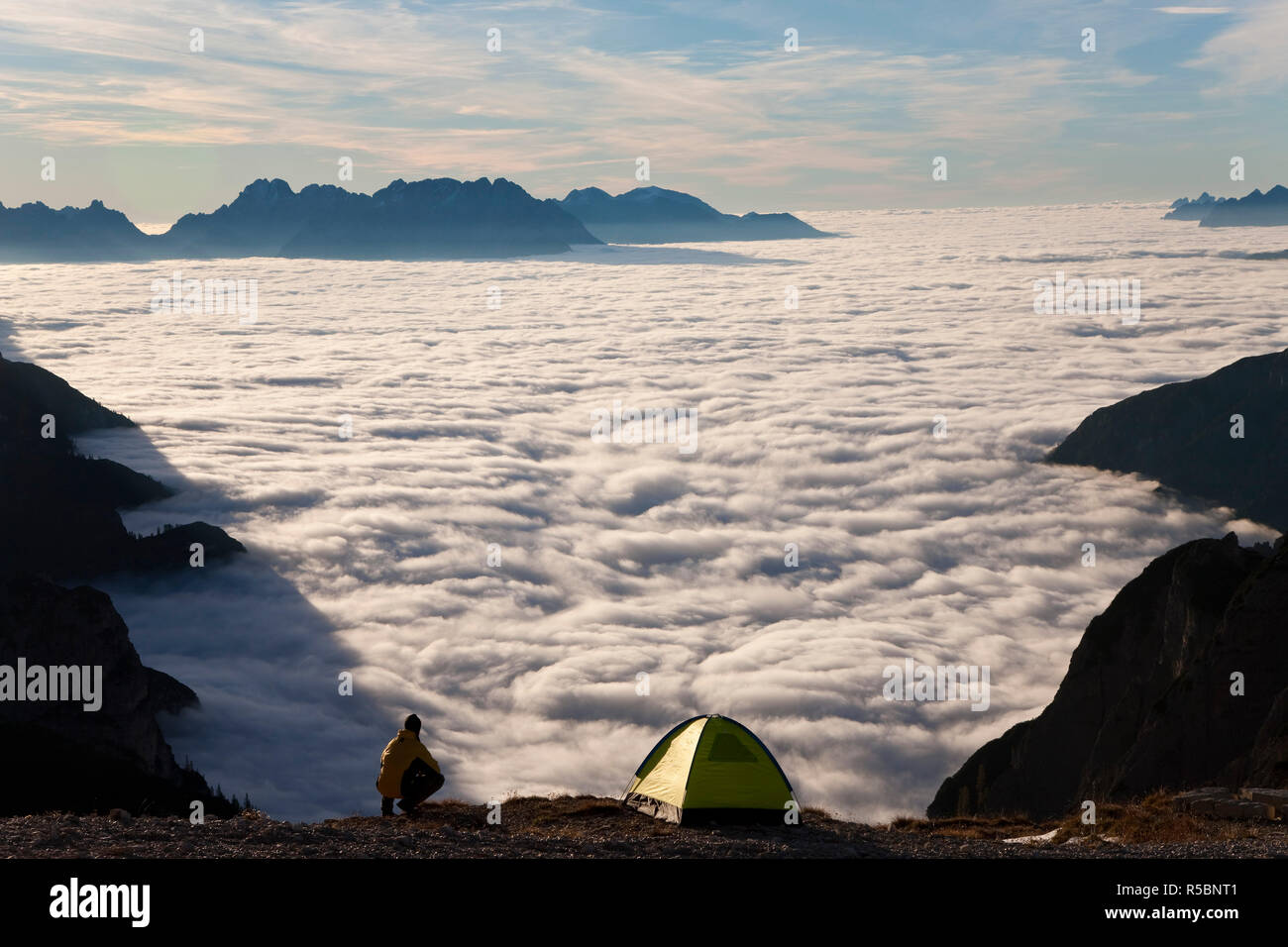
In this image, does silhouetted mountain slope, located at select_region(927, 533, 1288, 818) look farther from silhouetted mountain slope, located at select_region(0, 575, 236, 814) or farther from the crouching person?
silhouetted mountain slope, located at select_region(0, 575, 236, 814)

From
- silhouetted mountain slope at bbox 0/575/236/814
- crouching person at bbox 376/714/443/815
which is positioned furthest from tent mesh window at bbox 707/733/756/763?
silhouetted mountain slope at bbox 0/575/236/814

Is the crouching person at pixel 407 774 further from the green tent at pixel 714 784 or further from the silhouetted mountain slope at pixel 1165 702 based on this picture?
the silhouetted mountain slope at pixel 1165 702

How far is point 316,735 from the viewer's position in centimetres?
17962

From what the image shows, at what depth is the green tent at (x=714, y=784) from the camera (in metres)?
22.7

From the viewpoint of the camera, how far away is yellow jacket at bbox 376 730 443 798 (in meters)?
21.8

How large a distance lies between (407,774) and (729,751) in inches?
285

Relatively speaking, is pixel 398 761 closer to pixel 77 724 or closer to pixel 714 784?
pixel 714 784

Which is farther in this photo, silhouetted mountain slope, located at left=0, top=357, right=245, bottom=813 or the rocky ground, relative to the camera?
silhouetted mountain slope, located at left=0, top=357, right=245, bottom=813

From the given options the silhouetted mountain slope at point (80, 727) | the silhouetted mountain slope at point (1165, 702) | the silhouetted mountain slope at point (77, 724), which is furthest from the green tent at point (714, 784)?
the silhouetted mountain slope at point (77, 724)

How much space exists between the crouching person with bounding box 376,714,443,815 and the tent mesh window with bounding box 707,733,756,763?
20.4 ft

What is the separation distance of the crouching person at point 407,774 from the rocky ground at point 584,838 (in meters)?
0.51

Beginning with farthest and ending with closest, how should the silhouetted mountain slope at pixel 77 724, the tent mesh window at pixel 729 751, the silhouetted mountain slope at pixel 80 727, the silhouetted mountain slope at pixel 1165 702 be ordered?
the silhouetted mountain slope at pixel 77 724 → the silhouetted mountain slope at pixel 80 727 → the silhouetted mountain slope at pixel 1165 702 → the tent mesh window at pixel 729 751
